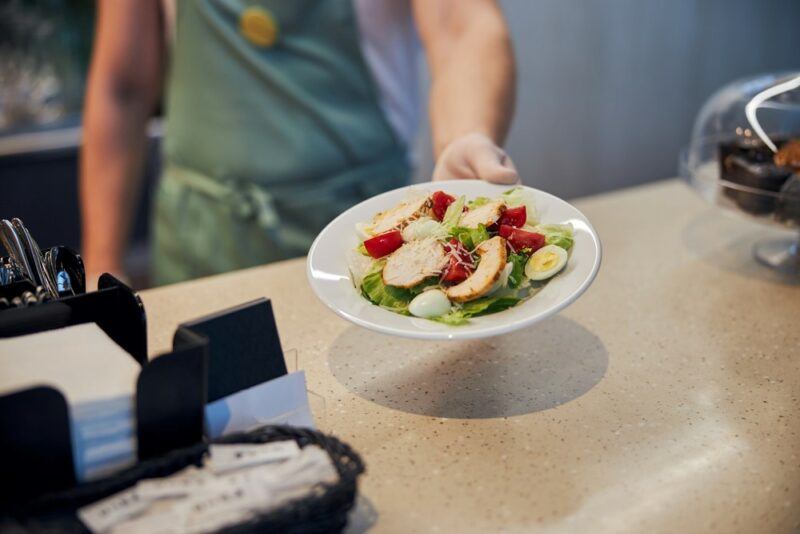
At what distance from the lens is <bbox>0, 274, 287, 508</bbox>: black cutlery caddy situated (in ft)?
2.20

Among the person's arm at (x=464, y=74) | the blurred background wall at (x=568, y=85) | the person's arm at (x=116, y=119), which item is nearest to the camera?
the person's arm at (x=464, y=74)

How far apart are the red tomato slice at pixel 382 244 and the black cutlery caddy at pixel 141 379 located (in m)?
0.21

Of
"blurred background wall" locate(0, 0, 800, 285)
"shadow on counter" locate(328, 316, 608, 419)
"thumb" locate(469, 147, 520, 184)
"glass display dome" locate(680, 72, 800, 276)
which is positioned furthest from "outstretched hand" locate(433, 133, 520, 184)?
"blurred background wall" locate(0, 0, 800, 285)

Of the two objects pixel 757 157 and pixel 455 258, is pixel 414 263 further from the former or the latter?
pixel 757 157

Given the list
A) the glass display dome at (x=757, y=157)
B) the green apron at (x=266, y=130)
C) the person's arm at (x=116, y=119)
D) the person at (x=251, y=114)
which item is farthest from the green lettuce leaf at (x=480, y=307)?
the person's arm at (x=116, y=119)

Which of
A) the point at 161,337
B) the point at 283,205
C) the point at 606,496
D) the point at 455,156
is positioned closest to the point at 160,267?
the point at 283,205

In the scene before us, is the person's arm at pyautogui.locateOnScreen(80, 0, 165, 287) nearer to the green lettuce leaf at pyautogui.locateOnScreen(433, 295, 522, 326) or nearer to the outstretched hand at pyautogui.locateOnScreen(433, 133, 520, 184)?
the outstretched hand at pyautogui.locateOnScreen(433, 133, 520, 184)

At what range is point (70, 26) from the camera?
3156mm

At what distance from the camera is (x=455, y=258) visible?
0.96 m

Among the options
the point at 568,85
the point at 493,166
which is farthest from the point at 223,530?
the point at 568,85

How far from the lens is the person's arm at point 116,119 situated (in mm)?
1812

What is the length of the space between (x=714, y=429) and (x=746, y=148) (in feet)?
2.03

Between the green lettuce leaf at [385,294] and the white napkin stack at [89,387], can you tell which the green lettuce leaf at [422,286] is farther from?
the white napkin stack at [89,387]

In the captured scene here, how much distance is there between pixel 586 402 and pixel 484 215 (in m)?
0.27
